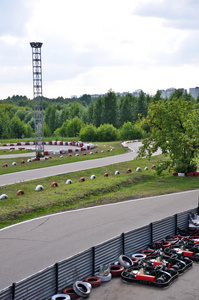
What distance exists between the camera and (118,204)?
20938 mm

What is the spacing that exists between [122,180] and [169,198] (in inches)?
221

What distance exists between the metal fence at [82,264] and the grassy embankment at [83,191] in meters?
6.33

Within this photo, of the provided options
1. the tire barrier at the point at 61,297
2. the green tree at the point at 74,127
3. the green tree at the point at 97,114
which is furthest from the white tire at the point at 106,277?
the green tree at the point at 97,114

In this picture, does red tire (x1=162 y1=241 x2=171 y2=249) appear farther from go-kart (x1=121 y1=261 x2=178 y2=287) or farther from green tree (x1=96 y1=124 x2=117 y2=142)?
green tree (x1=96 y1=124 x2=117 y2=142)

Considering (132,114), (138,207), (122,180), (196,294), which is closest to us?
(196,294)

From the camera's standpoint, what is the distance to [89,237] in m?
15.1

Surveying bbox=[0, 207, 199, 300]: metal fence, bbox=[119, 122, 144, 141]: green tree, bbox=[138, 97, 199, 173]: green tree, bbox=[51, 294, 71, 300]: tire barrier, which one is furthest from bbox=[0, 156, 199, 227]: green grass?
bbox=[119, 122, 144, 141]: green tree

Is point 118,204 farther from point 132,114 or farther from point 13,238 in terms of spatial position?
point 132,114

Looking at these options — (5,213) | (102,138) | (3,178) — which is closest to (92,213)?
(5,213)

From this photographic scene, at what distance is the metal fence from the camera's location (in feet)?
30.4

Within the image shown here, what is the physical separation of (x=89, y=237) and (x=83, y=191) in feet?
Result: 27.8

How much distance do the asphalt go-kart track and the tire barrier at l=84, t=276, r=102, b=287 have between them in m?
0.17

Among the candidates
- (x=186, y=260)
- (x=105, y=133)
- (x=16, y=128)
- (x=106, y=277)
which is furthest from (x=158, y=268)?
(x=16, y=128)

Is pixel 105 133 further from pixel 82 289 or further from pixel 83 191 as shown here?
pixel 82 289
